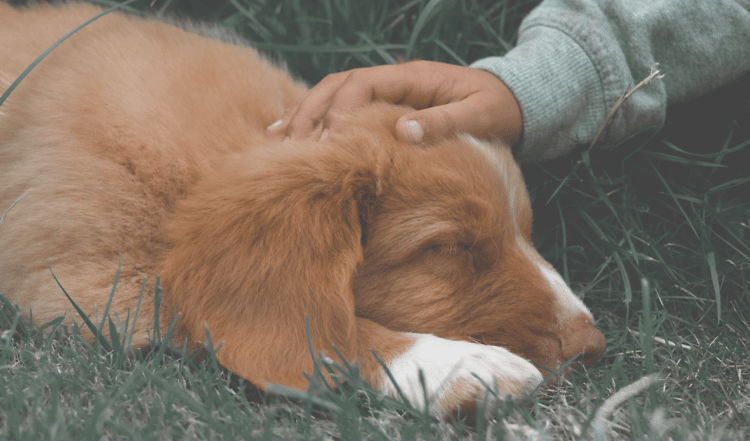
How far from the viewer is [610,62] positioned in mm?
2252

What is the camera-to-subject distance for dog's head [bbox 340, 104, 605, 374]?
1738 mm

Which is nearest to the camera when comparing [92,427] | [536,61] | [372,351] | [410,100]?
[92,427]

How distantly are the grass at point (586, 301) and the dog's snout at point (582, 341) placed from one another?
0.21 feet

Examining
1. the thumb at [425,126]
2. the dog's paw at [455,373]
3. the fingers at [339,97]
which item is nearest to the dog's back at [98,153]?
the fingers at [339,97]

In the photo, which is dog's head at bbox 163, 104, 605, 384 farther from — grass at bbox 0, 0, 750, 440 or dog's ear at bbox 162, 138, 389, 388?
grass at bbox 0, 0, 750, 440

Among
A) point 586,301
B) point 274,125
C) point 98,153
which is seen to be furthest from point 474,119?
point 98,153

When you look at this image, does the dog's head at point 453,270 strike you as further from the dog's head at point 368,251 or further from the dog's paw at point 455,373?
the dog's paw at point 455,373

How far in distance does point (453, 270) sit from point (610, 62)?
1137 millimetres

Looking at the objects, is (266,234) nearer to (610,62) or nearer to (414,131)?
(414,131)

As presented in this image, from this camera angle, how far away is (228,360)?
4.93 ft

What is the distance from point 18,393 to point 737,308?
2.41 m

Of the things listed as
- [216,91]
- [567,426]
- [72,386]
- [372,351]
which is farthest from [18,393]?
[567,426]

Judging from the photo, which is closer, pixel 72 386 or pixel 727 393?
pixel 72 386

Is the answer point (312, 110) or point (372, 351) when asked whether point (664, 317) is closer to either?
point (372, 351)
